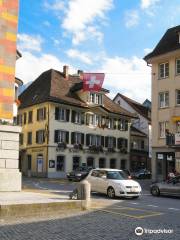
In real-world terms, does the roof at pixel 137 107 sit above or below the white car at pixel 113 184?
→ above

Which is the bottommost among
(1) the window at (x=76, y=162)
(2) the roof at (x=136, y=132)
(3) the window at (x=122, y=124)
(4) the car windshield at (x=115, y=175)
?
(4) the car windshield at (x=115, y=175)

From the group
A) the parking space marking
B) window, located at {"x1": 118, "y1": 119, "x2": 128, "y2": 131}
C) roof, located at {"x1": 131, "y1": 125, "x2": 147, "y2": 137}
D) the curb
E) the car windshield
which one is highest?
window, located at {"x1": 118, "y1": 119, "x2": 128, "y2": 131}

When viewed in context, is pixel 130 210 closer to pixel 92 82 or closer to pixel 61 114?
pixel 92 82

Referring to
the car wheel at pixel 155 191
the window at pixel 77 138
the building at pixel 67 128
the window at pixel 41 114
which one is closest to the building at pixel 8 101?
the car wheel at pixel 155 191

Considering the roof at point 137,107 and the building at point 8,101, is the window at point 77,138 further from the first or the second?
the building at point 8,101

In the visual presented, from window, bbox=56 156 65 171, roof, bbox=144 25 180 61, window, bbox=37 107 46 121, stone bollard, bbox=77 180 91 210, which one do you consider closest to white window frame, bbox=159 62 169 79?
roof, bbox=144 25 180 61

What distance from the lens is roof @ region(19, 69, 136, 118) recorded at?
57.1 meters

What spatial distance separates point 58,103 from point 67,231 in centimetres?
4464

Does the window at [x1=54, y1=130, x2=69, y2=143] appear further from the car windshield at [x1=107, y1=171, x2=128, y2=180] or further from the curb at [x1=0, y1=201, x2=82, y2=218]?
the curb at [x1=0, y1=201, x2=82, y2=218]

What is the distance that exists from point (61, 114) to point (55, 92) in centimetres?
306

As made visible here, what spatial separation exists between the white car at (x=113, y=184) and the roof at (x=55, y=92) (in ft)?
101

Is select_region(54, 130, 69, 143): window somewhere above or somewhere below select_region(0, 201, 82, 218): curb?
above

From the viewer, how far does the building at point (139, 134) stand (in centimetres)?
6819

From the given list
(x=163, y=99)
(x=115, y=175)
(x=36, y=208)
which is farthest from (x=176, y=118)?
(x=36, y=208)
